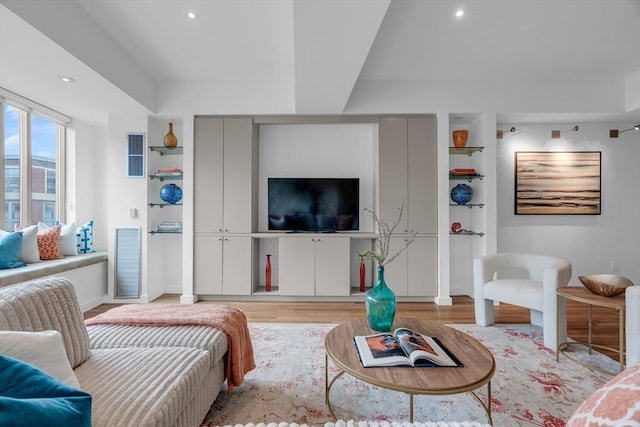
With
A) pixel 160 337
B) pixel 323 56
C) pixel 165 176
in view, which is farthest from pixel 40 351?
pixel 165 176

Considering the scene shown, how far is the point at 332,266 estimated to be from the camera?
12.5 ft

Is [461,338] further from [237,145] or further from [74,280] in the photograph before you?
[74,280]

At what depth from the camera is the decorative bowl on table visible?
2141 millimetres

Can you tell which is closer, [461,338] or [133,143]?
[461,338]

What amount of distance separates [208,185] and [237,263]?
1.03 metres

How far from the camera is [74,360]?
1330 millimetres

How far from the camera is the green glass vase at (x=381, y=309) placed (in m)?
1.84

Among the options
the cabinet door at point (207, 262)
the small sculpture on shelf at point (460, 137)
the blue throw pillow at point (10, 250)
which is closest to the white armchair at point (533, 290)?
the small sculpture on shelf at point (460, 137)

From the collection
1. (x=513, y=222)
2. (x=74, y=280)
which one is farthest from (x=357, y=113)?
(x=74, y=280)

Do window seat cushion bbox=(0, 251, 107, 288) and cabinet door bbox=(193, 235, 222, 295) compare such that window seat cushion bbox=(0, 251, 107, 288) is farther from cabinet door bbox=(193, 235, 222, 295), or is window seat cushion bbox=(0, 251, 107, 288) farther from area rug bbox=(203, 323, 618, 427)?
area rug bbox=(203, 323, 618, 427)

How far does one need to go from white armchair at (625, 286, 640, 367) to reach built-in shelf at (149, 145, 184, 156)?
4412 mm

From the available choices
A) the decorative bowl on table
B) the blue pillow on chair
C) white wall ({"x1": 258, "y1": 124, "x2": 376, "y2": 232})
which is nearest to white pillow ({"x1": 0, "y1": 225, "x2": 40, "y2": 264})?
white wall ({"x1": 258, "y1": 124, "x2": 376, "y2": 232})

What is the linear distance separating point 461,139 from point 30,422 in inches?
166

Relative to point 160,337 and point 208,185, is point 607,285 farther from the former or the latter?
point 208,185
